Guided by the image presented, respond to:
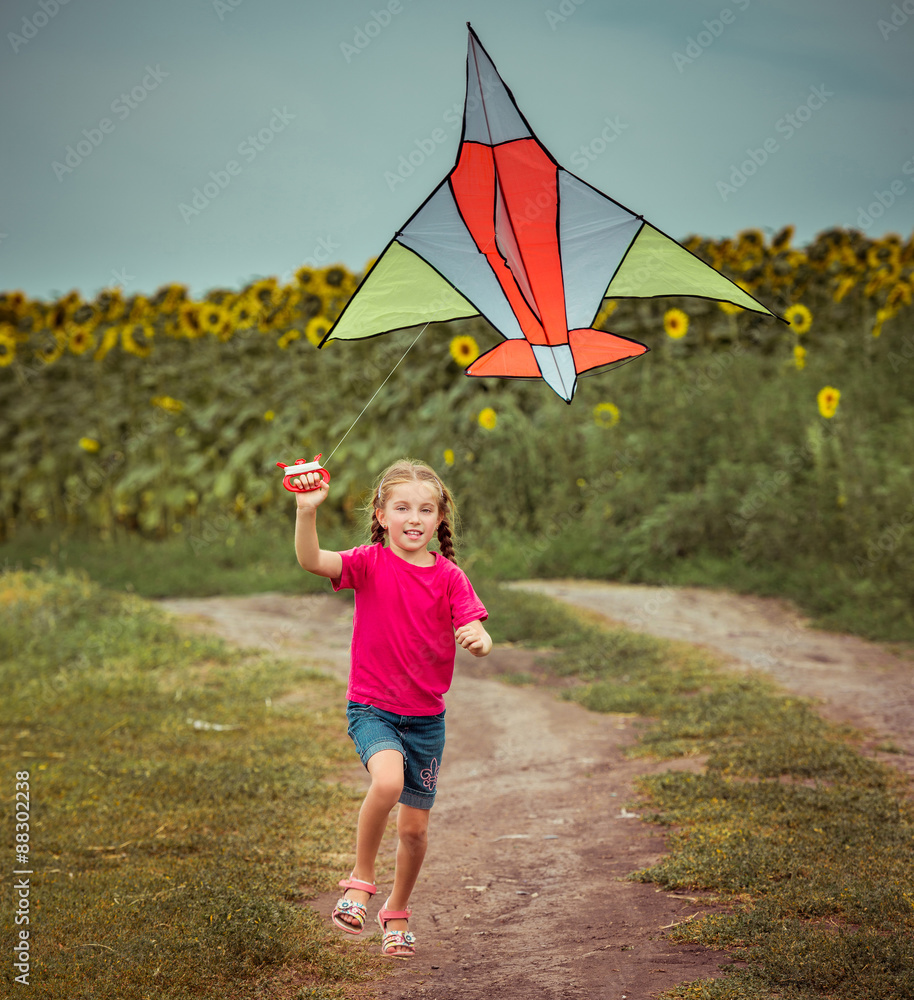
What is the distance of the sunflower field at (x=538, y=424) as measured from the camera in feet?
28.6

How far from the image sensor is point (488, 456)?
1055 cm

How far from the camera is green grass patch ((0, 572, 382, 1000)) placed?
9.70ft

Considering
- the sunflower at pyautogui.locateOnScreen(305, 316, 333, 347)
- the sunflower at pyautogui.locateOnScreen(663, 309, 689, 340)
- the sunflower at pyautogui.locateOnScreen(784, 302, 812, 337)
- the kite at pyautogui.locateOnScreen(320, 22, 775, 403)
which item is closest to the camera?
the kite at pyautogui.locateOnScreen(320, 22, 775, 403)

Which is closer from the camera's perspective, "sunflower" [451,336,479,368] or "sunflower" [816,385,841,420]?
"sunflower" [816,385,841,420]

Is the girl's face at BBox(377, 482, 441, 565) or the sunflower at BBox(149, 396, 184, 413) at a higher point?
the sunflower at BBox(149, 396, 184, 413)

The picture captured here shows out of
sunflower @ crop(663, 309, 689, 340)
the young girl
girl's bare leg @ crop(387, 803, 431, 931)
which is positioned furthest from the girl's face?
sunflower @ crop(663, 309, 689, 340)

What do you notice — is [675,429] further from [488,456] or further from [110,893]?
[110,893]

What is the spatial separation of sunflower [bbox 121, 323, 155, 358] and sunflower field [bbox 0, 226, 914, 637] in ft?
0.10

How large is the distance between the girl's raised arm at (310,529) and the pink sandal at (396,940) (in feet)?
3.37

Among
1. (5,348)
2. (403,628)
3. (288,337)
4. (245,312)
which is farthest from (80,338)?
(403,628)

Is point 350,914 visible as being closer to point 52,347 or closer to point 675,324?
point 675,324

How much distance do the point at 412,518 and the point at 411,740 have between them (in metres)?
0.65

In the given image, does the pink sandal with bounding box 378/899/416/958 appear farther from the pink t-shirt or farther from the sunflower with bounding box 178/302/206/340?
the sunflower with bounding box 178/302/206/340

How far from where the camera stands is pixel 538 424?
11.1 metres
